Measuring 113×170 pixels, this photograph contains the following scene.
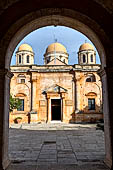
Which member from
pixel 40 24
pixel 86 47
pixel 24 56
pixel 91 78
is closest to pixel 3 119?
pixel 40 24

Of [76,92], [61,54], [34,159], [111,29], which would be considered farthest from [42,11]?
[61,54]

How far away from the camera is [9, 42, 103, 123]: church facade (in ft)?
81.1

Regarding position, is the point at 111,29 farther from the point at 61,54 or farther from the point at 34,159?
the point at 61,54

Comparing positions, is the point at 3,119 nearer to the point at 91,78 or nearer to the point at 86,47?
the point at 91,78

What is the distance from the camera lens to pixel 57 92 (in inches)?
993

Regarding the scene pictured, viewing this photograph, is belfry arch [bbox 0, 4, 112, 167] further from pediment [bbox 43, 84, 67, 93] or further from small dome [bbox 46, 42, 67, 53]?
small dome [bbox 46, 42, 67, 53]

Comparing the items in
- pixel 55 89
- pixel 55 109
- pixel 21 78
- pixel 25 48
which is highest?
pixel 25 48

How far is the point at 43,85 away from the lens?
2556 cm

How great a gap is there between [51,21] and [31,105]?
19397 millimetres

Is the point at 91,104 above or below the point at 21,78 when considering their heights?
below

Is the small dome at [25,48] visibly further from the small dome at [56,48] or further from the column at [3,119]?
the column at [3,119]

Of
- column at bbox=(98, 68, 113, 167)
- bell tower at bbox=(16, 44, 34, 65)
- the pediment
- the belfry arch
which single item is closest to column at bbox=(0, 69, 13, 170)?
the belfry arch

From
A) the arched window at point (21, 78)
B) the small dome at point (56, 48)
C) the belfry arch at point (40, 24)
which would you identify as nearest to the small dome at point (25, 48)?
the small dome at point (56, 48)

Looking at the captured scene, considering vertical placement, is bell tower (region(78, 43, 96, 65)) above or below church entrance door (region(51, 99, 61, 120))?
above
